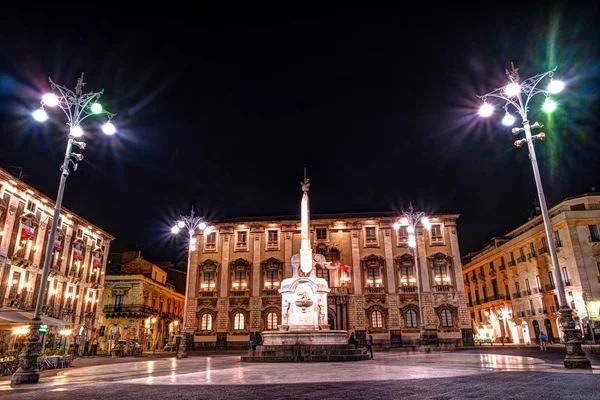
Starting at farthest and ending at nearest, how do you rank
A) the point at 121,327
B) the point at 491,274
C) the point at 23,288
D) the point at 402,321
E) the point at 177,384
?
the point at 491,274 → the point at 121,327 → the point at 402,321 → the point at 23,288 → the point at 177,384

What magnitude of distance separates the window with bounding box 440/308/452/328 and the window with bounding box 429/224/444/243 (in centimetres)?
772

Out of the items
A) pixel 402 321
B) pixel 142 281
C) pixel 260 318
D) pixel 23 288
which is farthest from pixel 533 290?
pixel 23 288

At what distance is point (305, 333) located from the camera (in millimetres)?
21984

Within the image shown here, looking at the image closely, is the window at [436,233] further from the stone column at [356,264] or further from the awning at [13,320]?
the awning at [13,320]

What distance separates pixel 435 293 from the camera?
4309 cm

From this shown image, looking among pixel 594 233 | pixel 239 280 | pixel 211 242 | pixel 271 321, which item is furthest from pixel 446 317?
pixel 211 242

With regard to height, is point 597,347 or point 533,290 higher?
point 533,290

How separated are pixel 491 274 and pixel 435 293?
1887 cm

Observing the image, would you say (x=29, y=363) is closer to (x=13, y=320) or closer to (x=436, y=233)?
(x=13, y=320)

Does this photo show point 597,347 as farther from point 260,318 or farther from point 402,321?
point 260,318

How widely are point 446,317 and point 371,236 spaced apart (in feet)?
38.9

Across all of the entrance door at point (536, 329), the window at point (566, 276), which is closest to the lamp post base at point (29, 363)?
the window at point (566, 276)

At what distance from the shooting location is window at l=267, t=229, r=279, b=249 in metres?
46.7

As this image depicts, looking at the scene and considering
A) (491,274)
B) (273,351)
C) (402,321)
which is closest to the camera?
(273,351)
